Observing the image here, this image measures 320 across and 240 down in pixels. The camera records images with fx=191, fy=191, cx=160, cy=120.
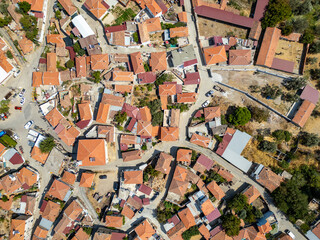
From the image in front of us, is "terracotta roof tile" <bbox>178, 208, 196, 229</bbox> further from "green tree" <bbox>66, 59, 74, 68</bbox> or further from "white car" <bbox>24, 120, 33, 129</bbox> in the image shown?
"green tree" <bbox>66, 59, 74, 68</bbox>

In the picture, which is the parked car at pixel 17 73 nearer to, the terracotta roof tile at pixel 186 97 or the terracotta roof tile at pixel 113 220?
the terracotta roof tile at pixel 186 97

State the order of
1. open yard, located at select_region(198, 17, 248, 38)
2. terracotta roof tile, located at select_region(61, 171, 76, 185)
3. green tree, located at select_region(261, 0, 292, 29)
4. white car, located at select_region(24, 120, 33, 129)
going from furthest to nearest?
white car, located at select_region(24, 120, 33, 129), open yard, located at select_region(198, 17, 248, 38), terracotta roof tile, located at select_region(61, 171, 76, 185), green tree, located at select_region(261, 0, 292, 29)

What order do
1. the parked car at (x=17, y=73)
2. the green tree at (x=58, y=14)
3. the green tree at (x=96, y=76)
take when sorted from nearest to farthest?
the green tree at (x=96, y=76) → the green tree at (x=58, y=14) → the parked car at (x=17, y=73)

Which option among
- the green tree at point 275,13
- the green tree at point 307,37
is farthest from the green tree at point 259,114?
the green tree at point 275,13

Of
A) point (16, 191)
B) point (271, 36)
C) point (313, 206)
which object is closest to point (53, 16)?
point (16, 191)

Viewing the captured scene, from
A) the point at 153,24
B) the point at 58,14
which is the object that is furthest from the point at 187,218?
the point at 58,14

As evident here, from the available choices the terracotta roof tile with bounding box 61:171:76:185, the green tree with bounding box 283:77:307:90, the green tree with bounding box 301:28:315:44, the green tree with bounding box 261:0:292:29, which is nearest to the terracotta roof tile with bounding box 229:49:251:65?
the green tree with bounding box 261:0:292:29

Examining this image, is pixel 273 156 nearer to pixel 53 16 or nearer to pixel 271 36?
pixel 271 36
